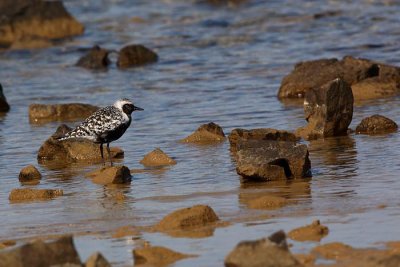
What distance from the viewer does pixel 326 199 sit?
9.19 m

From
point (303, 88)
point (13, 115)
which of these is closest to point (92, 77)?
point (13, 115)

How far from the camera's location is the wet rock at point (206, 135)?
42.2ft

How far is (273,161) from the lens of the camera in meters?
10.2

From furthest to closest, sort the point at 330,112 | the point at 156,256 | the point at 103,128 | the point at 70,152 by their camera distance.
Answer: the point at 330,112
the point at 70,152
the point at 103,128
the point at 156,256

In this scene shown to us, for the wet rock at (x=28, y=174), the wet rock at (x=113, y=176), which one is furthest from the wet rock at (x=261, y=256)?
the wet rock at (x=28, y=174)

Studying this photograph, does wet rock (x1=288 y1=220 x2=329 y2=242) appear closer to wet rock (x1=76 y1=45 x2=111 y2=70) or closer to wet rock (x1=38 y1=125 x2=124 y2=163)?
wet rock (x1=38 y1=125 x2=124 y2=163)

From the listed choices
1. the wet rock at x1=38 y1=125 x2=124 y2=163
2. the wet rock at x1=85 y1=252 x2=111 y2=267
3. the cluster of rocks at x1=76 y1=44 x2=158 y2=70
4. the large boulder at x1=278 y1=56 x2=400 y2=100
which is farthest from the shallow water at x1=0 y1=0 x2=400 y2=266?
the wet rock at x1=85 y1=252 x2=111 y2=267

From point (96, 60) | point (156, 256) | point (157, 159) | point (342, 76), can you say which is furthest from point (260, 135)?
point (96, 60)

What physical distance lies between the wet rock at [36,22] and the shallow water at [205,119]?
2.49ft

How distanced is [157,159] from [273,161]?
1.86 m

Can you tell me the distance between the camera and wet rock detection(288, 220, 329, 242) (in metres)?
7.73

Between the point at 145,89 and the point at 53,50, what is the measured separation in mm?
7235

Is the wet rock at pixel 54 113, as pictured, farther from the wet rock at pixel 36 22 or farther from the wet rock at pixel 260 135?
the wet rock at pixel 36 22

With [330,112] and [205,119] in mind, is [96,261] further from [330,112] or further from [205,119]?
[205,119]
